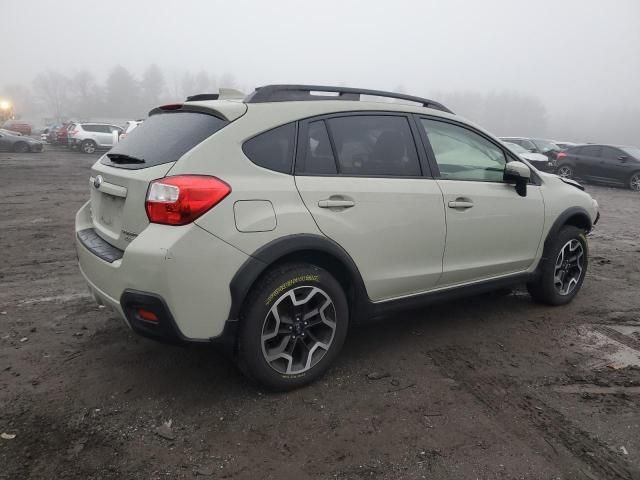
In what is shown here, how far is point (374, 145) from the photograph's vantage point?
131 inches

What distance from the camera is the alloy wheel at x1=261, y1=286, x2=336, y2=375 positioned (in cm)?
286

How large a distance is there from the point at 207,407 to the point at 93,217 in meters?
1.48

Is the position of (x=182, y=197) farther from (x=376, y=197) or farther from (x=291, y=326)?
(x=376, y=197)

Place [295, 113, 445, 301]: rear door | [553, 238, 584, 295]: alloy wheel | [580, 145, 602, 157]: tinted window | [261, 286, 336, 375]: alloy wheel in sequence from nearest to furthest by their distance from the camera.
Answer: [261, 286, 336, 375]: alloy wheel
[295, 113, 445, 301]: rear door
[553, 238, 584, 295]: alloy wheel
[580, 145, 602, 157]: tinted window

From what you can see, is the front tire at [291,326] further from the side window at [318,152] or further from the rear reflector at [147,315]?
the side window at [318,152]

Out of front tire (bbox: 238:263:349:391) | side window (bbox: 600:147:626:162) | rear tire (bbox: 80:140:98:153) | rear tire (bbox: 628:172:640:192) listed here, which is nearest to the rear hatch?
front tire (bbox: 238:263:349:391)

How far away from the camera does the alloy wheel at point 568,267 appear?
4.50 m

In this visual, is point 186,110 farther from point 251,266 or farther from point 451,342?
point 451,342

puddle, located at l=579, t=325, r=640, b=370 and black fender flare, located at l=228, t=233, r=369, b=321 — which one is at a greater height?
black fender flare, located at l=228, t=233, r=369, b=321

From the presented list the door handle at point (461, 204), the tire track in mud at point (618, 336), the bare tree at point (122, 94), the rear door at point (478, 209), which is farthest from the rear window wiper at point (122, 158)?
the bare tree at point (122, 94)

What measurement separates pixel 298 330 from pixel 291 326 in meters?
0.06

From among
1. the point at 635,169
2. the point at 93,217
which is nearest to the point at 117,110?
the point at 635,169

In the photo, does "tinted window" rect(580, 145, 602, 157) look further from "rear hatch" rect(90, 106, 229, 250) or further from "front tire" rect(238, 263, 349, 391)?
"rear hatch" rect(90, 106, 229, 250)

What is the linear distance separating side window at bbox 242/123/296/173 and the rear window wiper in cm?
65
